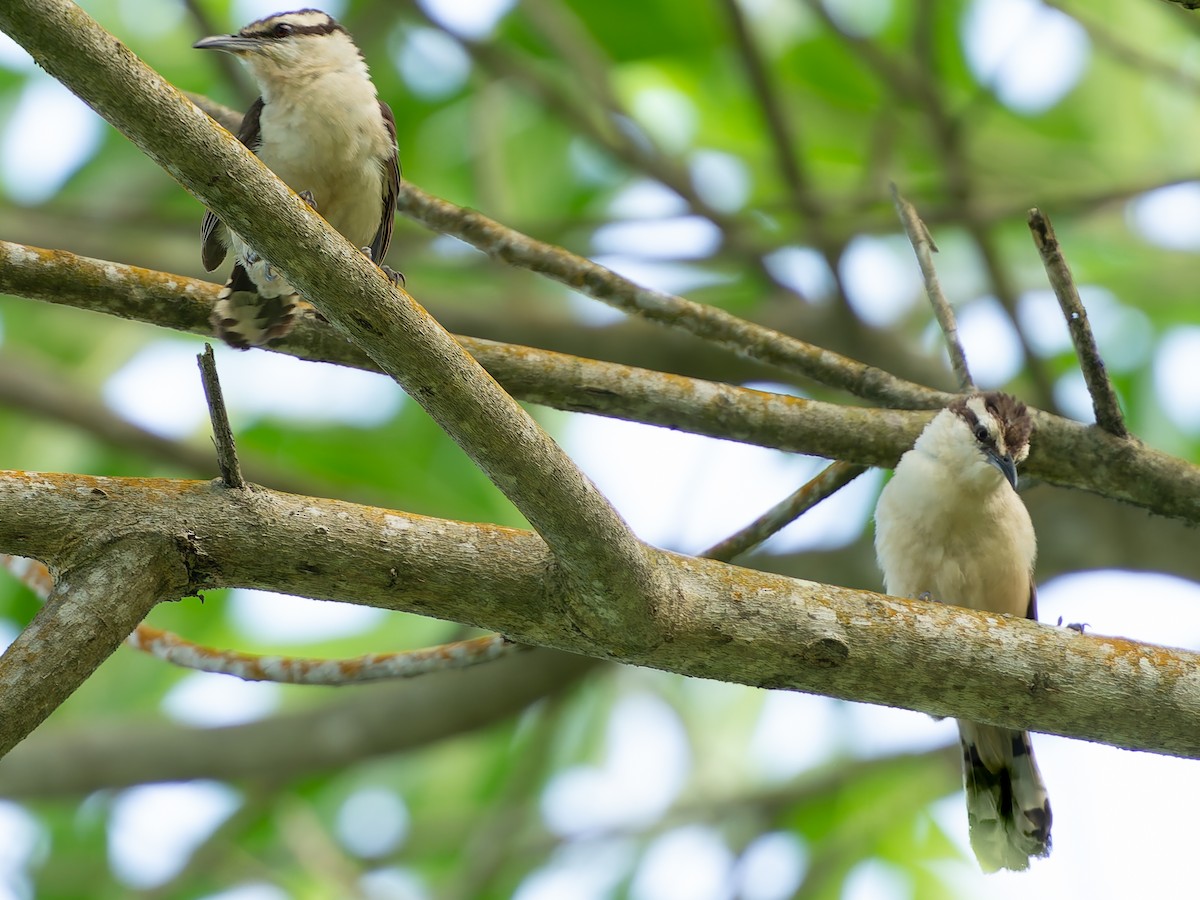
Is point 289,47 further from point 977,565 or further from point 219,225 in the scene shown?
point 977,565

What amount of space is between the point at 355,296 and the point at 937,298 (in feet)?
8.05

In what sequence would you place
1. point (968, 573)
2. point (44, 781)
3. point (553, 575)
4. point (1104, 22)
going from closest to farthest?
1. point (553, 575)
2. point (968, 573)
3. point (44, 781)
4. point (1104, 22)

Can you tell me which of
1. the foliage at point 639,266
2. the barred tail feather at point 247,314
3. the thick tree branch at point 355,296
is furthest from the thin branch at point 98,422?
the thick tree branch at point 355,296

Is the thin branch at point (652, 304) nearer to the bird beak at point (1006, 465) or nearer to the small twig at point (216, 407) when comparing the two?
the bird beak at point (1006, 465)

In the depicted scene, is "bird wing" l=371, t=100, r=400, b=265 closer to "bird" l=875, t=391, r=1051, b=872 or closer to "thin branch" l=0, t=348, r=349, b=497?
"bird" l=875, t=391, r=1051, b=872

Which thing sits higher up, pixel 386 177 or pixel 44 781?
pixel 386 177

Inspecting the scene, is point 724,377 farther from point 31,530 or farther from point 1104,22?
point 31,530

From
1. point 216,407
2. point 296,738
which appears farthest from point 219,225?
point 296,738

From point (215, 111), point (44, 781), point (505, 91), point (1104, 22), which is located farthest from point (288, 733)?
point (1104, 22)

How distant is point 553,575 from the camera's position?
3160 millimetres

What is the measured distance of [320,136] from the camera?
4.66 m

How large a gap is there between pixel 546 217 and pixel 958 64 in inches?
112

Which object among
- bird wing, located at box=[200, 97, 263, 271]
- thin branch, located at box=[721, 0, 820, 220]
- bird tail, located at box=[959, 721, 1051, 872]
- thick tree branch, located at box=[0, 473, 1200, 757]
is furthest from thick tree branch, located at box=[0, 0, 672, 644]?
thin branch, located at box=[721, 0, 820, 220]

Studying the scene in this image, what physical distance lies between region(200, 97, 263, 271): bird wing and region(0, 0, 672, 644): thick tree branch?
2.06 m
